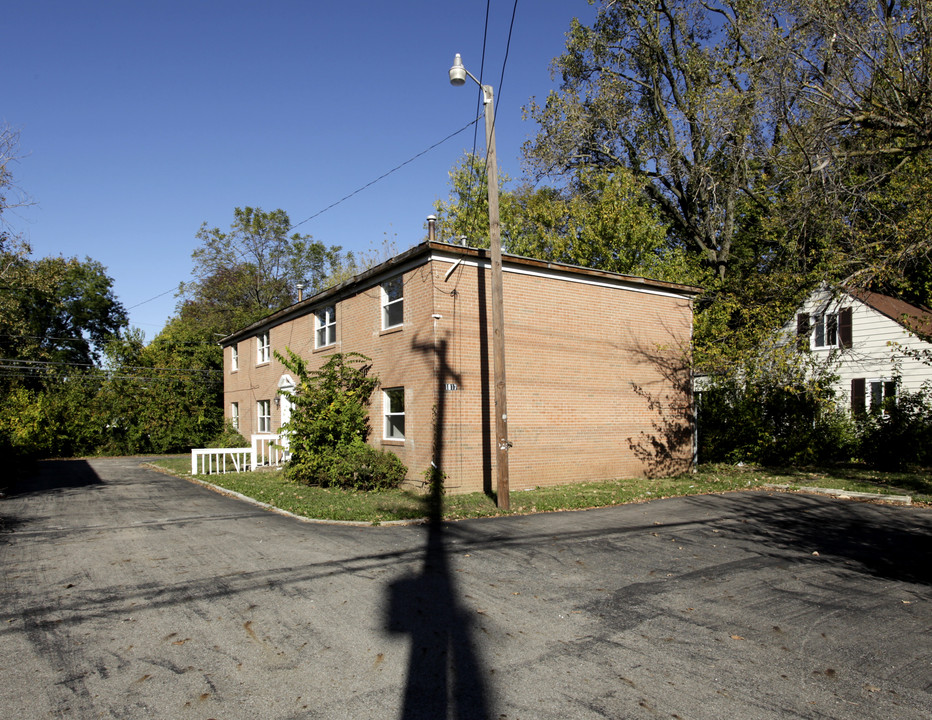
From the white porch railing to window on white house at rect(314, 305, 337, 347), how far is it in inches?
130

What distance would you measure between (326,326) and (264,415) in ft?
25.6

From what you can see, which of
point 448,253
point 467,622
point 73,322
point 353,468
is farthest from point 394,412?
point 73,322

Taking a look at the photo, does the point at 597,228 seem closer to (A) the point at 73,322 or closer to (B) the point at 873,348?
(B) the point at 873,348

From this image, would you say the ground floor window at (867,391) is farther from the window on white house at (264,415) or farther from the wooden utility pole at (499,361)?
the window on white house at (264,415)

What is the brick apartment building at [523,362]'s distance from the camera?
14.4 m

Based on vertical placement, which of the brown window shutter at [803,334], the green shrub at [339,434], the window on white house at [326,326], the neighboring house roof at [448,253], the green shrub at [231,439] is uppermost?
the neighboring house roof at [448,253]

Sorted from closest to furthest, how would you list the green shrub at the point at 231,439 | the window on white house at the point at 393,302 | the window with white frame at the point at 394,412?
1. the window with white frame at the point at 394,412
2. the window on white house at the point at 393,302
3. the green shrub at the point at 231,439

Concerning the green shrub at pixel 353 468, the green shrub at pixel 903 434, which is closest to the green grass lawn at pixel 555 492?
the green shrub at pixel 353 468

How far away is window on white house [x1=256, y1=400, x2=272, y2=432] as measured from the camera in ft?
81.9

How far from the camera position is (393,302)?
52.4ft

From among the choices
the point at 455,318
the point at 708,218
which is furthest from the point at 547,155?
the point at 455,318

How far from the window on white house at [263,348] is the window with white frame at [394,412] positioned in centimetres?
1021

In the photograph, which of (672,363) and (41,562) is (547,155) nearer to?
(672,363)

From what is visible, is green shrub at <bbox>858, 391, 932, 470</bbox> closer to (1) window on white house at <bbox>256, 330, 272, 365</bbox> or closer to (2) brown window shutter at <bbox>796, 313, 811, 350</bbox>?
(2) brown window shutter at <bbox>796, 313, 811, 350</bbox>
